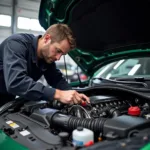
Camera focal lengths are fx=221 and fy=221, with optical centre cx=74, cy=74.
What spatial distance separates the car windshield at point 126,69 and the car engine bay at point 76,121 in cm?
66

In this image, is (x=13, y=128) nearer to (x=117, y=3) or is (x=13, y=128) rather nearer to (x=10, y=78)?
(x=10, y=78)

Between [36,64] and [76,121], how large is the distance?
32.2 inches

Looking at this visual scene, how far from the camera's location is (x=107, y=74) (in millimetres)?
2664

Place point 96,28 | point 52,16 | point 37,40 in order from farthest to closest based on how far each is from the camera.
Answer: point 96,28 < point 52,16 < point 37,40

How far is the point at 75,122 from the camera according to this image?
4.20ft

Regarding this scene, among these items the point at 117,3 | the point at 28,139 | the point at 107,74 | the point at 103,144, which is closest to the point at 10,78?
the point at 28,139

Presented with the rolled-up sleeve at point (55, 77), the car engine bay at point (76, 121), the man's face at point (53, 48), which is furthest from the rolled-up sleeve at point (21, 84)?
the rolled-up sleeve at point (55, 77)

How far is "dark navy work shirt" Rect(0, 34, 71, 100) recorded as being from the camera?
4.83ft

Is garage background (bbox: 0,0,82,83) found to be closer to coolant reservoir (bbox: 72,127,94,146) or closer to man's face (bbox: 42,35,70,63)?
man's face (bbox: 42,35,70,63)

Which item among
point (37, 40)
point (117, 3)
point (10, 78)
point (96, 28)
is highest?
point (117, 3)

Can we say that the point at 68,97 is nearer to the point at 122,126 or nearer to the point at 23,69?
the point at 23,69

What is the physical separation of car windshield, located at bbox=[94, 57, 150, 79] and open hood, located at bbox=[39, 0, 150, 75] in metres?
0.08

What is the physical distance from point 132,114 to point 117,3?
1045mm

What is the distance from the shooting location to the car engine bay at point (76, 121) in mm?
1093
